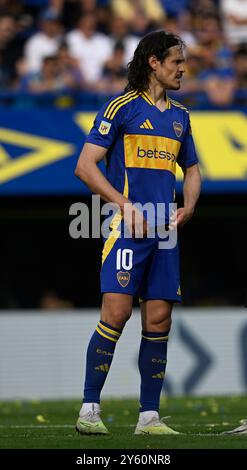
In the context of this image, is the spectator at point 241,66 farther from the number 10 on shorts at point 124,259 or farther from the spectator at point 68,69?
the number 10 on shorts at point 124,259

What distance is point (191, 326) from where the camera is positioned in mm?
15562

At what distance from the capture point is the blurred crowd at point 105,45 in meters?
16.3

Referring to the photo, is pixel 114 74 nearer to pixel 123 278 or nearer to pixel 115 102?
pixel 115 102

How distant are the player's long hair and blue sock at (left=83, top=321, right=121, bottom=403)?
5.30ft

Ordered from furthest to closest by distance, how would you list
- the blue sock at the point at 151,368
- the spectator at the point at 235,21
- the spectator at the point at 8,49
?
the spectator at the point at 235,21 < the spectator at the point at 8,49 < the blue sock at the point at 151,368

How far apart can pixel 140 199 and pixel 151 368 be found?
1.12 meters

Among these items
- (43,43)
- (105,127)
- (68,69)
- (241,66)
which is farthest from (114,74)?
(105,127)

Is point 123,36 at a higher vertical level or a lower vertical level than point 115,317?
higher

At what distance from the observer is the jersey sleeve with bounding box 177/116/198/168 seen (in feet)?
25.5

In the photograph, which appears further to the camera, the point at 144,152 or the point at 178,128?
the point at 178,128

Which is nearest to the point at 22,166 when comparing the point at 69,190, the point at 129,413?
the point at 69,190

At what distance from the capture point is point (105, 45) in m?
17.0

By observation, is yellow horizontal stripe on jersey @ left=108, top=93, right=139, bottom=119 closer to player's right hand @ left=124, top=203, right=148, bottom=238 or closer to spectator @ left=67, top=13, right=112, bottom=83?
player's right hand @ left=124, top=203, right=148, bottom=238

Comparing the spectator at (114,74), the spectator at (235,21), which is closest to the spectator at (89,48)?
the spectator at (114,74)
